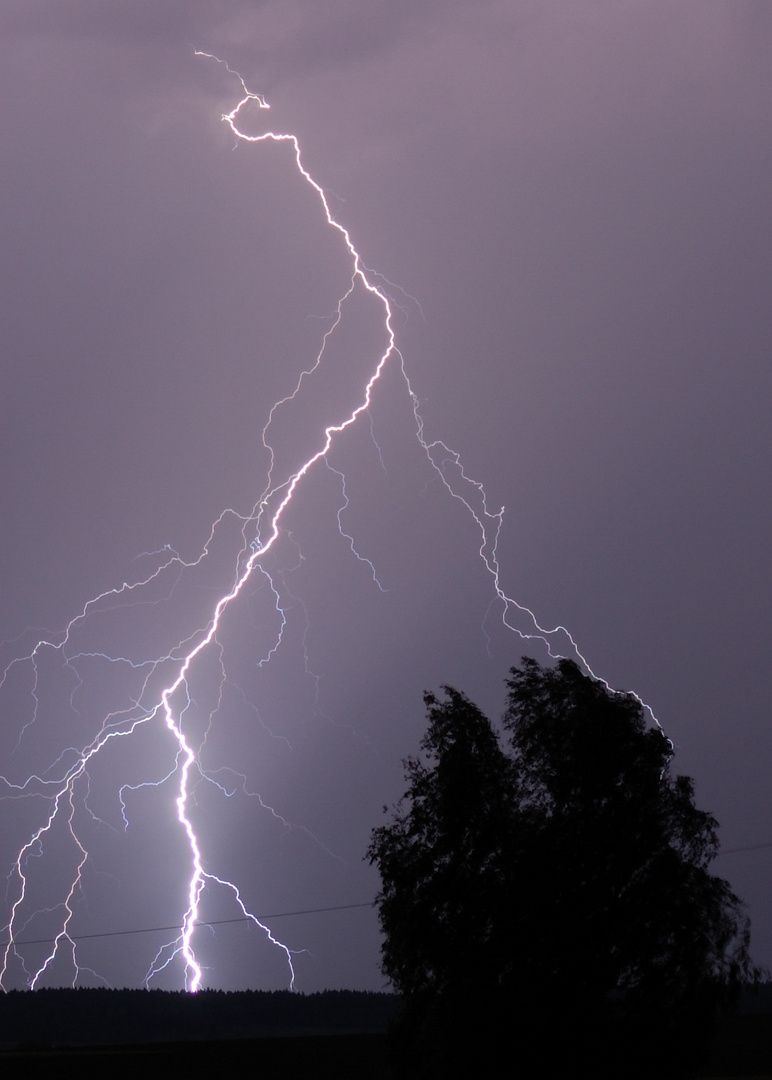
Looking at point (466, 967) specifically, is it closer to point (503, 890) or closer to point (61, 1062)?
point (503, 890)

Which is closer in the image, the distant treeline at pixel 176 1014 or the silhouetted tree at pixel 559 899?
the silhouetted tree at pixel 559 899

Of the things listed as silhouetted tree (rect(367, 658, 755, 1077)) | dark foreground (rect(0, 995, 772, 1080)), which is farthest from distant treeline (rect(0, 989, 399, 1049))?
silhouetted tree (rect(367, 658, 755, 1077))

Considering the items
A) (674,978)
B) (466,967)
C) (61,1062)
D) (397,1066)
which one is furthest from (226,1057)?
(674,978)

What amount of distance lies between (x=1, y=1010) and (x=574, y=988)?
1783 inches

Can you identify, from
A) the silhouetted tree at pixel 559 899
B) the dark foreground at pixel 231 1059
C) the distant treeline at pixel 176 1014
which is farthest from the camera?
the distant treeline at pixel 176 1014

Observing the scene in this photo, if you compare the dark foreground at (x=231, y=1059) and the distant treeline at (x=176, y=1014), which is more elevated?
the distant treeline at (x=176, y=1014)

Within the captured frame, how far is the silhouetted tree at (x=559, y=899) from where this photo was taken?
49.2 feet

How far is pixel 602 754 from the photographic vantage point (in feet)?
54.0

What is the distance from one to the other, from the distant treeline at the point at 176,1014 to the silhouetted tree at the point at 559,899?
1434 inches

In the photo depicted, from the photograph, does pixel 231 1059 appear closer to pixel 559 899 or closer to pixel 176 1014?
pixel 559 899

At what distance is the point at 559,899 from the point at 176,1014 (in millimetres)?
43738

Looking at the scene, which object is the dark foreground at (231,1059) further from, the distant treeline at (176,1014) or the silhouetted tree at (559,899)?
the distant treeline at (176,1014)

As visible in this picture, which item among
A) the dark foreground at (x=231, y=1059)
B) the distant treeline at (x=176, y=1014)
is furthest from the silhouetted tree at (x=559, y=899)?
the distant treeline at (x=176, y=1014)

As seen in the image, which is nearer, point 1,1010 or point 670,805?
point 670,805
